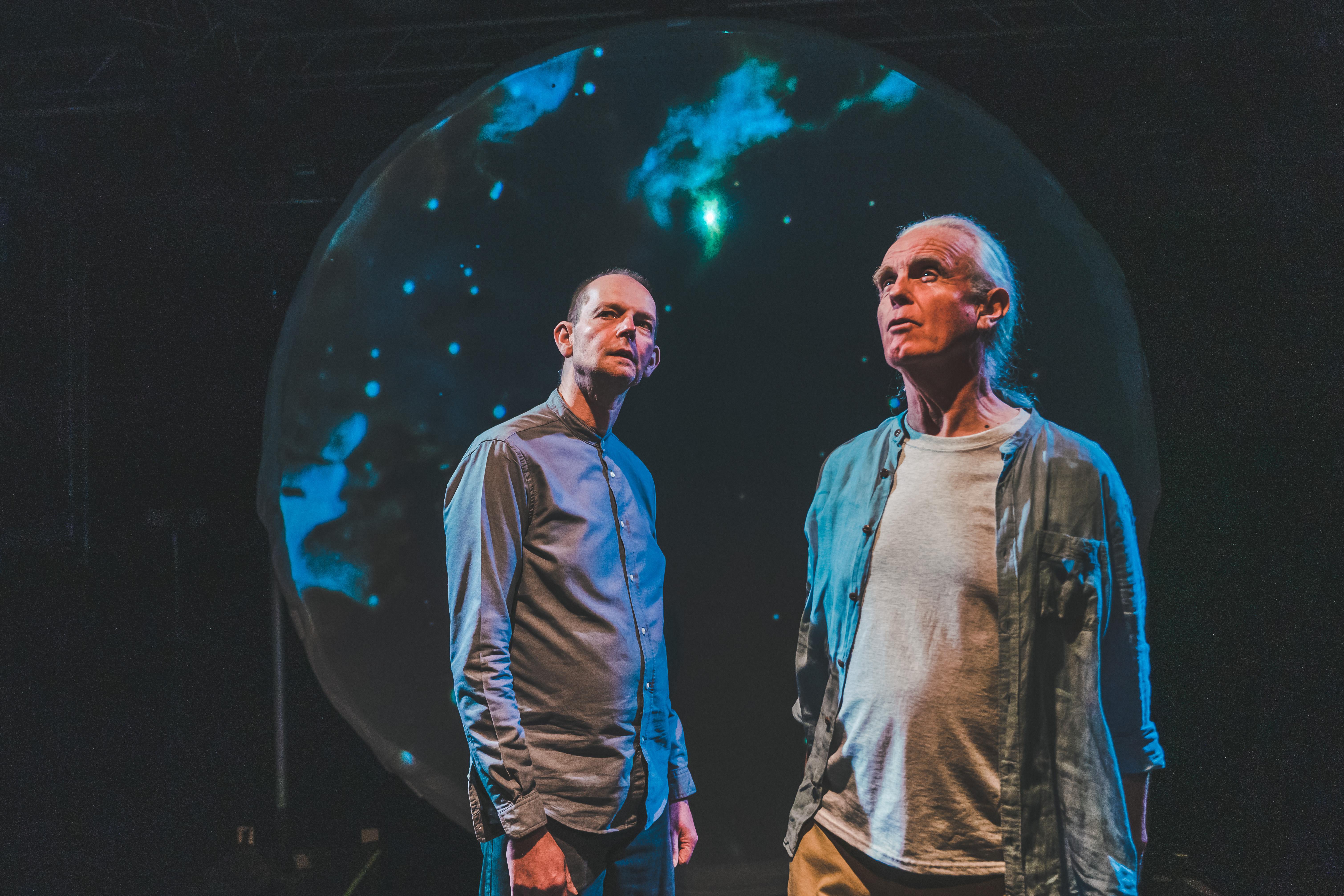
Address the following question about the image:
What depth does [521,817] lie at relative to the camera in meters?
0.94

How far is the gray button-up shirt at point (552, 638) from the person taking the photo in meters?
0.96

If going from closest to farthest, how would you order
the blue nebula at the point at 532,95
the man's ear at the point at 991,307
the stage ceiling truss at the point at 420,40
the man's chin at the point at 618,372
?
the man's ear at the point at 991,307 < the man's chin at the point at 618,372 < the blue nebula at the point at 532,95 < the stage ceiling truss at the point at 420,40

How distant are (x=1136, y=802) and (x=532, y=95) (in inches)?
51.2

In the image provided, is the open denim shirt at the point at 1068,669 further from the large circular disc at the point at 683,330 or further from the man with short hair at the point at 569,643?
the man with short hair at the point at 569,643

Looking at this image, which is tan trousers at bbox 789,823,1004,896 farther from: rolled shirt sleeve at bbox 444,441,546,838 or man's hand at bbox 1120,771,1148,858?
rolled shirt sleeve at bbox 444,441,546,838

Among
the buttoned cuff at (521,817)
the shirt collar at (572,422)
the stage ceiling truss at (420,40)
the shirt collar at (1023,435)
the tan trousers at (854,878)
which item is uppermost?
the stage ceiling truss at (420,40)

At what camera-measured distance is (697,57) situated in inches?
48.4

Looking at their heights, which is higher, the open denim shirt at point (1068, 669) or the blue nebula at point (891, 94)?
the blue nebula at point (891, 94)

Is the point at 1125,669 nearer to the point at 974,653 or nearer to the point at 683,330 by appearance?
the point at 974,653

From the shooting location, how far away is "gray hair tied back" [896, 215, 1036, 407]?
1.01m

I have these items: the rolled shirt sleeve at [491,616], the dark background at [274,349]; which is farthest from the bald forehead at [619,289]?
the dark background at [274,349]

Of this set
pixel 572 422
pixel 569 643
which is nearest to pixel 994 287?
pixel 572 422

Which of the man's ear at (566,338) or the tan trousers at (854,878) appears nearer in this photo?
the tan trousers at (854,878)

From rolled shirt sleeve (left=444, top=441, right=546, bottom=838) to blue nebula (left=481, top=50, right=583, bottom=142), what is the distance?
0.53 m
